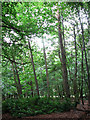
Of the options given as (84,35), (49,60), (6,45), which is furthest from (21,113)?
(49,60)

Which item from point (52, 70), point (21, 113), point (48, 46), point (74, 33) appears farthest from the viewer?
point (52, 70)

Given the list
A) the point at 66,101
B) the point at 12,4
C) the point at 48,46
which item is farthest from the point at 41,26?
the point at 48,46

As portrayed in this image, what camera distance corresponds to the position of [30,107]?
443 cm

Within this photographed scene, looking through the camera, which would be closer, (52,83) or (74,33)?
(74,33)

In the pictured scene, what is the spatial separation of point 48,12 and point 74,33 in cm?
255

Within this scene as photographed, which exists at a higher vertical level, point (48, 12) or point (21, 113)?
point (48, 12)

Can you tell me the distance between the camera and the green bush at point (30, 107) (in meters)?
3.67

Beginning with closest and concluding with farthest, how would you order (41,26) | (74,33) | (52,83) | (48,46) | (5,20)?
1. (5,20)
2. (41,26)
3. (74,33)
4. (48,46)
5. (52,83)

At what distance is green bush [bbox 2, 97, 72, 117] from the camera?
367 cm

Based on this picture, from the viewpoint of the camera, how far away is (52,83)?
376 inches

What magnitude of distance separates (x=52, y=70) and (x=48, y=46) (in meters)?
1.93

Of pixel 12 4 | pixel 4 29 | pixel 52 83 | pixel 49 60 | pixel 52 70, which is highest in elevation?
pixel 12 4

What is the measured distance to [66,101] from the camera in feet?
14.4

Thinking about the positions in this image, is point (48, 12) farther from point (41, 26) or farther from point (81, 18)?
point (81, 18)
